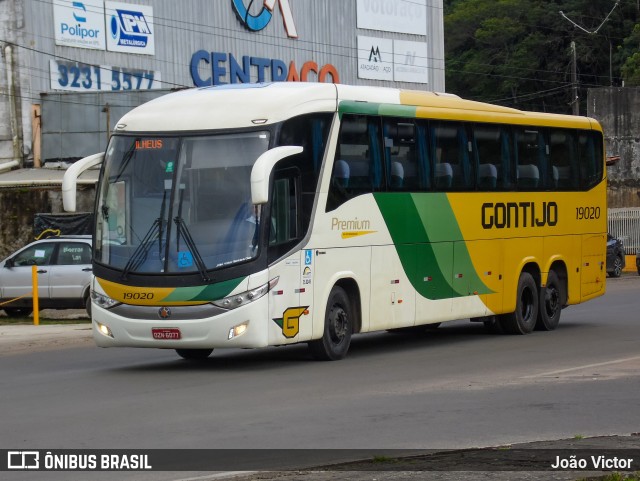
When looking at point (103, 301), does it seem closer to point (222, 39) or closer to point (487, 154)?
point (487, 154)

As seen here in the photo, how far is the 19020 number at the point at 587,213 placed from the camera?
2289cm

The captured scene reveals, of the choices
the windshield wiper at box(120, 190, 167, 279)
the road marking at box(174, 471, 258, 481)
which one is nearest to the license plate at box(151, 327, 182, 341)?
the windshield wiper at box(120, 190, 167, 279)

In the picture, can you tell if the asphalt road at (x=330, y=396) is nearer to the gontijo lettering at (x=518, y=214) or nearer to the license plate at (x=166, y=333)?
the license plate at (x=166, y=333)

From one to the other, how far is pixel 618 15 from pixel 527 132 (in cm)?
7437

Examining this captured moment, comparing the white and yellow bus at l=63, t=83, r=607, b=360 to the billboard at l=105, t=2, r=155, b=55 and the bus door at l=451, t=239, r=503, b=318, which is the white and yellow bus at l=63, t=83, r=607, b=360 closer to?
the bus door at l=451, t=239, r=503, b=318

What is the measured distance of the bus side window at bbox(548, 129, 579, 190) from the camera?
875 inches

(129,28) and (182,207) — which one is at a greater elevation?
(129,28)

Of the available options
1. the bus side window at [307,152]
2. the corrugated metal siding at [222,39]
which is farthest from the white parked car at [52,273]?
the corrugated metal siding at [222,39]

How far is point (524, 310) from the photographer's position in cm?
2158

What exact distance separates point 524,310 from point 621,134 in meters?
44.9

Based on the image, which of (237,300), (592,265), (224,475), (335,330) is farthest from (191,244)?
(592,265)

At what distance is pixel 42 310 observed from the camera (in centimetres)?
3030

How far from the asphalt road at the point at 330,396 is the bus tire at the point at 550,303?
1.61 meters

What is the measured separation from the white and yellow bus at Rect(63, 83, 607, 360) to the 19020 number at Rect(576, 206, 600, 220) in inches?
115
